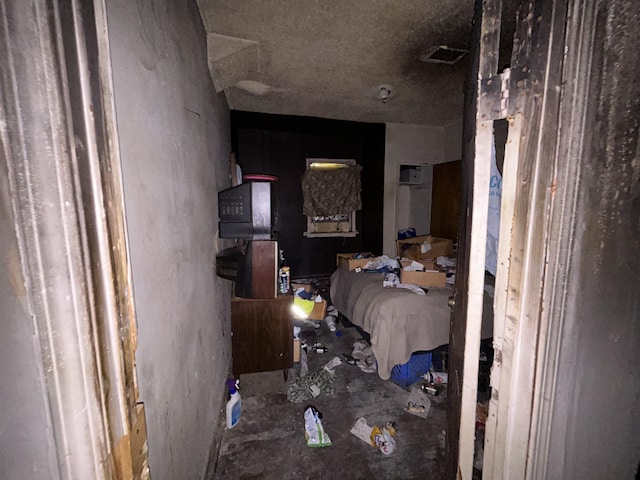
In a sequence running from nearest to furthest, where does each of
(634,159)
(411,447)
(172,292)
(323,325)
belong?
(634,159), (172,292), (411,447), (323,325)

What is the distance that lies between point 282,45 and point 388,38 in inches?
31.8

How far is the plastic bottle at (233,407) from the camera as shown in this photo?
1.96 meters

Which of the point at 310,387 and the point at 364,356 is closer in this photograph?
the point at 310,387

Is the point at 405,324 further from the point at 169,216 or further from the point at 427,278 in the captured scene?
the point at 169,216

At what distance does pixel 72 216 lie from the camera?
46 centimetres

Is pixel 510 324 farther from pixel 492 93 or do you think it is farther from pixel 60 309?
pixel 60 309

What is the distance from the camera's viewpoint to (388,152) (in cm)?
443

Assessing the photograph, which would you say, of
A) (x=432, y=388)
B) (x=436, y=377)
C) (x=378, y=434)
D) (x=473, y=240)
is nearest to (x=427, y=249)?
(x=436, y=377)

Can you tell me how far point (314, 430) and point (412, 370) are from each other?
101cm

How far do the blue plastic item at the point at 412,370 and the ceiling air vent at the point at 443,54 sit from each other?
99.8 inches

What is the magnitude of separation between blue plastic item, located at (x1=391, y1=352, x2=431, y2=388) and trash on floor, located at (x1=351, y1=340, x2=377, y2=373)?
0.27 m

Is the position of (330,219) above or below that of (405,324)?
above

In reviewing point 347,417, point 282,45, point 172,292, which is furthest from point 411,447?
point 282,45

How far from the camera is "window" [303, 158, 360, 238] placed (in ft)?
14.3
